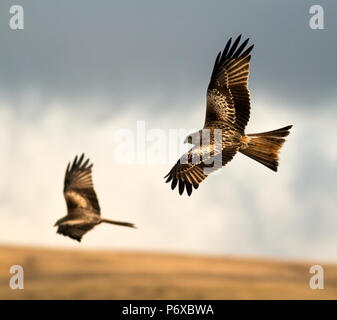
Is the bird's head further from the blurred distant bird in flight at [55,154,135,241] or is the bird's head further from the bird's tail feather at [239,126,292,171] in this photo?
→ the blurred distant bird in flight at [55,154,135,241]

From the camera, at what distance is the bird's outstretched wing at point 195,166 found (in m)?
7.56

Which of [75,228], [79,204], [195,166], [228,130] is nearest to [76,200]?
[79,204]

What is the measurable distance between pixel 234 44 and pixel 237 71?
49 cm

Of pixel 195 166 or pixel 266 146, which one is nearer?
pixel 195 166

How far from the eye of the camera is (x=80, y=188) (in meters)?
7.88

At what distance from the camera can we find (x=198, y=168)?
7.69 metres

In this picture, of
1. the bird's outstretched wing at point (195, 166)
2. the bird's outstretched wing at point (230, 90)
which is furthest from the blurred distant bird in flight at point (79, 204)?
the bird's outstretched wing at point (230, 90)

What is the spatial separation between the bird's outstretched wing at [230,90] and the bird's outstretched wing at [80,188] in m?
2.05

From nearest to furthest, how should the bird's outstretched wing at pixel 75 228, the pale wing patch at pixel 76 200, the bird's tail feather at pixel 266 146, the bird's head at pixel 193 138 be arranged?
the bird's outstretched wing at pixel 75 228 < the pale wing patch at pixel 76 200 < the bird's head at pixel 193 138 < the bird's tail feather at pixel 266 146

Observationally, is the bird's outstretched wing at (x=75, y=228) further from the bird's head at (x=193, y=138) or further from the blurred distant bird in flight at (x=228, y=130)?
the bird's head at (x=193, y=138)

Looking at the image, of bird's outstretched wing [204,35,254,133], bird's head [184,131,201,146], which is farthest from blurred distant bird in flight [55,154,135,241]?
bird's outstretched wing [204,35,254,133]

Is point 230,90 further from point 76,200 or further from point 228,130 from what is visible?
point 76,200

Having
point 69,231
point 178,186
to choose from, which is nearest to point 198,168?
point 178,186

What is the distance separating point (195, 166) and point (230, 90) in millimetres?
1442
